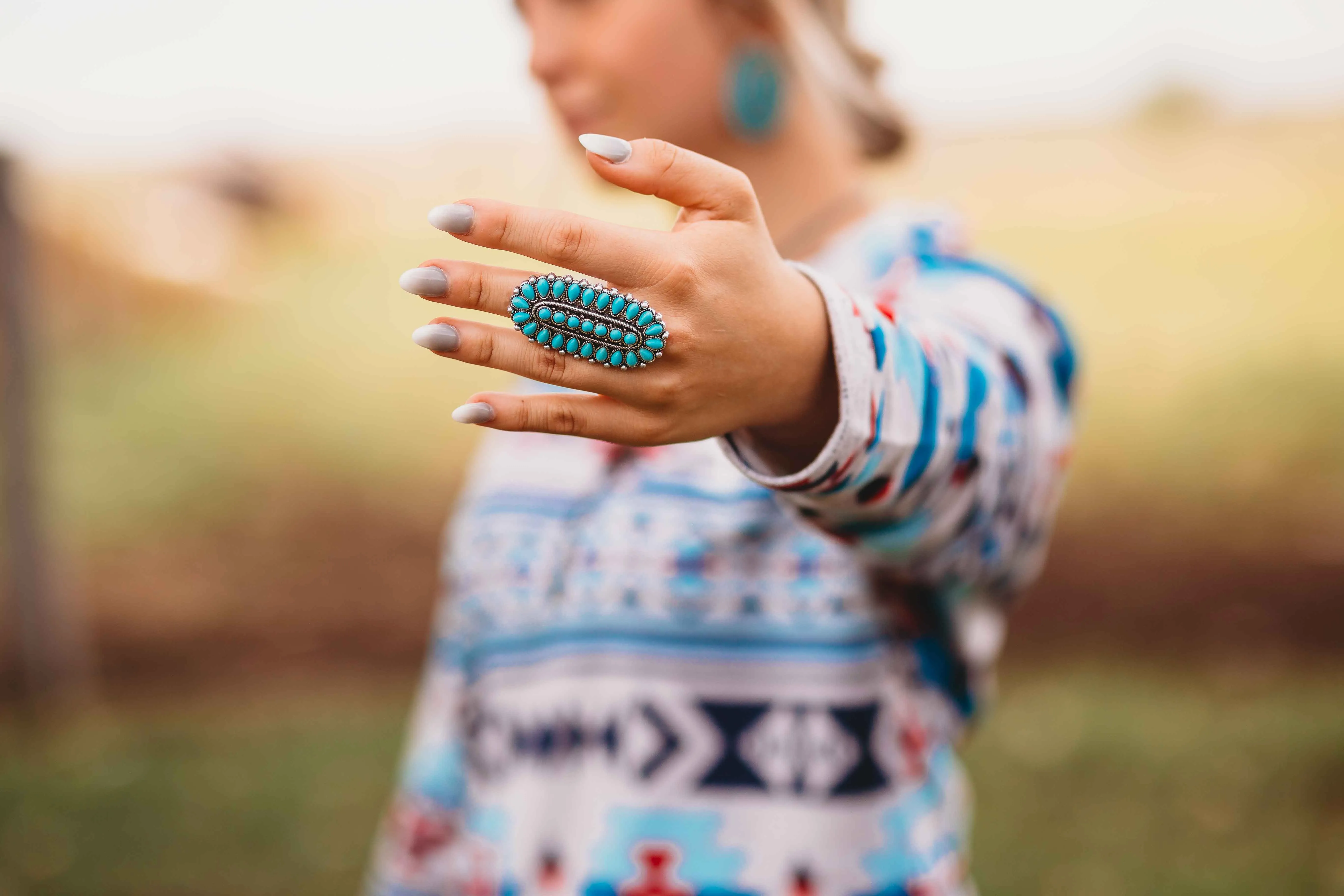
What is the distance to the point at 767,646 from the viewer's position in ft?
3.89

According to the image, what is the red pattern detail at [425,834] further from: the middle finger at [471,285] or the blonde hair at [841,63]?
the blonde hair at [841,63]

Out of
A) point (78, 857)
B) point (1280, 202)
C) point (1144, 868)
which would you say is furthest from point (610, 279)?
point (1280, 202)

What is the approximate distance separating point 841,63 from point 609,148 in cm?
88

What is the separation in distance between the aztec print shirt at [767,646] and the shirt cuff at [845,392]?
0.46ft

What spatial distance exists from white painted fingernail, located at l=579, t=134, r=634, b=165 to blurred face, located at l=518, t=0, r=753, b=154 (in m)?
0.55

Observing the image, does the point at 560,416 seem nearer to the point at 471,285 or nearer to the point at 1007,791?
the point at 471,285

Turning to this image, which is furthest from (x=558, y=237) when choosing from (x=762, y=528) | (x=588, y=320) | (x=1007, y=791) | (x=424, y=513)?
(x=424, y=513)

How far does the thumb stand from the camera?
2.29ft

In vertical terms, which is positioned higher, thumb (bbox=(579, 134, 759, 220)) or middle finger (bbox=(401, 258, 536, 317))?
thumb (bbox=(579, 134, 759, 220))

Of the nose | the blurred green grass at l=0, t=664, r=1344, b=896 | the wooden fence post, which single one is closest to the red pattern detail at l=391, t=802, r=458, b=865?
the nose

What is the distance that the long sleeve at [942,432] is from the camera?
821 mm

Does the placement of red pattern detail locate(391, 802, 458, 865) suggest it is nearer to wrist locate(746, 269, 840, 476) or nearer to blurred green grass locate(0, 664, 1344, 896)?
wrist locate(746, 269, 840, 476)

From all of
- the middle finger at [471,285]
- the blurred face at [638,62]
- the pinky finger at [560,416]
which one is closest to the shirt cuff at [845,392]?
the pinky finger at [560,416]

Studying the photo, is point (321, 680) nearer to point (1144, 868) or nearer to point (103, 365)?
point (103, 365)
